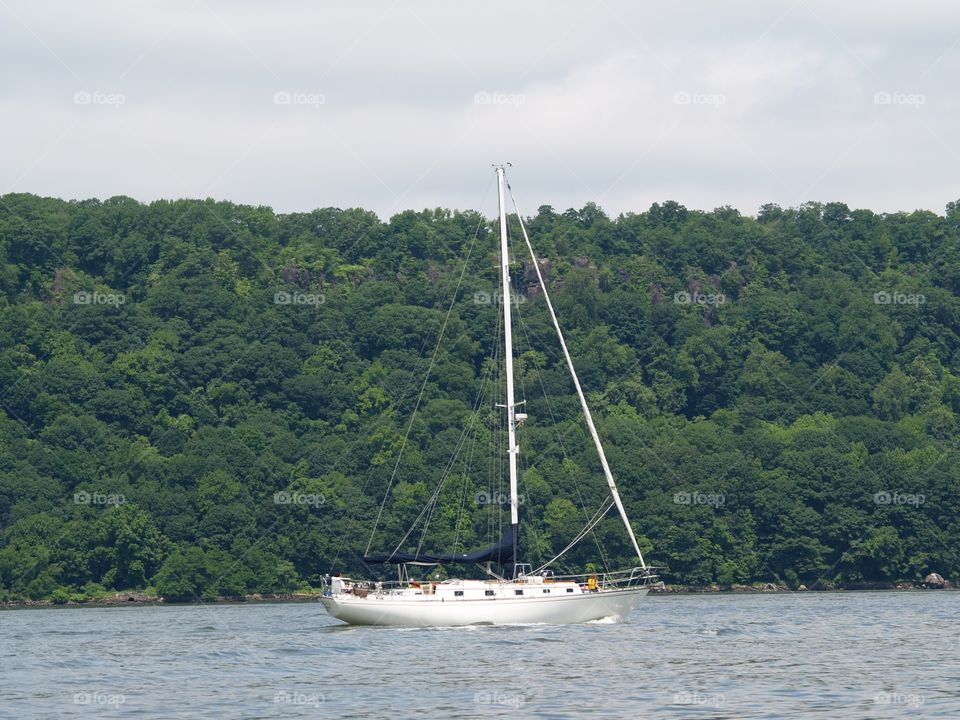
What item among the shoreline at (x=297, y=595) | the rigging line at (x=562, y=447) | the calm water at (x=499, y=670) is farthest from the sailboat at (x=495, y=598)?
the shoreline at (x=297, y=595)

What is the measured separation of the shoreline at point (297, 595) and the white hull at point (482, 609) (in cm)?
5647

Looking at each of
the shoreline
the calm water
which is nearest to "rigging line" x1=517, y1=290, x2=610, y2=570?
the shoreline

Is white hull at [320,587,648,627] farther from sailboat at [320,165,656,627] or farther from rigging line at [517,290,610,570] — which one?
rigging line at [517,290,610,570]

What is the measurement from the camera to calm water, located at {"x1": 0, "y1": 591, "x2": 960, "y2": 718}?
50.3 metres

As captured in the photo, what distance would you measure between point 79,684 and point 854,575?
9925 centimetres

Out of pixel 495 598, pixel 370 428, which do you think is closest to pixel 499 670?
pixel 495 598

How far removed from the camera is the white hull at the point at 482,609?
2945 inches

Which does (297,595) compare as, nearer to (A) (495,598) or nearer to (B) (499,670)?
(A) (495,598)

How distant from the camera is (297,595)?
139 m

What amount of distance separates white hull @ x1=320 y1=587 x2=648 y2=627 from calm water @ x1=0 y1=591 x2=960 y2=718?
2.09 ft

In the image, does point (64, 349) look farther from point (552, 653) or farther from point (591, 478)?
point (552, 653)

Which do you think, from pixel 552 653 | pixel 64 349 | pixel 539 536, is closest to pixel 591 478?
pixel 539 536

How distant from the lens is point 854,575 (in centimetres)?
14688

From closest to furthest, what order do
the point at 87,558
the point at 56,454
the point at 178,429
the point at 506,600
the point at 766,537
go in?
the point at 506,600 < the point at 87,558 < the point at 766,537 < the point at 56,454 < the point at 178,429
